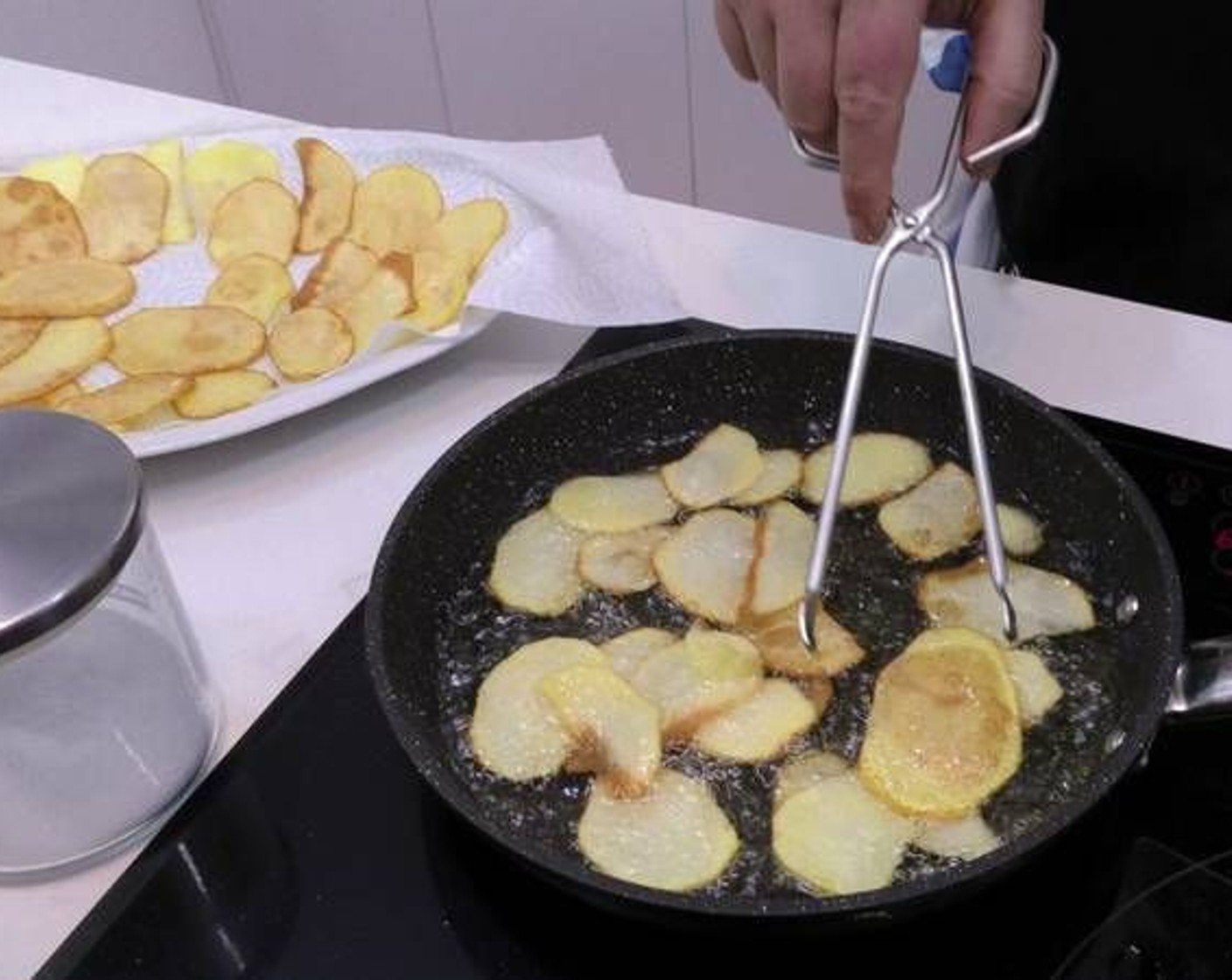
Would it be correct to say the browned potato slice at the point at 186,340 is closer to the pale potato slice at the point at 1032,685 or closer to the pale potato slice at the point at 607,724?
the pale potato slice at the point at 607,724

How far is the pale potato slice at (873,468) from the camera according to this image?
0.75m

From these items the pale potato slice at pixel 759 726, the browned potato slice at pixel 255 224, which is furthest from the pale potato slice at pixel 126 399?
the pale potato slice at pixel 759 726

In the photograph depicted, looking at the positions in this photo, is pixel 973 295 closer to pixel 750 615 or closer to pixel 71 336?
pixel 750 615

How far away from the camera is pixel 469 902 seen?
23.2 inches

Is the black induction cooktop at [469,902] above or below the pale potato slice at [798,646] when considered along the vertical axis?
below

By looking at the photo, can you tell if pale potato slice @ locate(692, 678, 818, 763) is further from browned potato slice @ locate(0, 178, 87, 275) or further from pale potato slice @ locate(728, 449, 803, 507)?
browned potato slice @ locate(0, 178, 87, 275)

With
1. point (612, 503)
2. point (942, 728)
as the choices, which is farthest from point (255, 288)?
point (942, 728)

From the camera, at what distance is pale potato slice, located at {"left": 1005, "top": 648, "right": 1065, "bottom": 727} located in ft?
2.06

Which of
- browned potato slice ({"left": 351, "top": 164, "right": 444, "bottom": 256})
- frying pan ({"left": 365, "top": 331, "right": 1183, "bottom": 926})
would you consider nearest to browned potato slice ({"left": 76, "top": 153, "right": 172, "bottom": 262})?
browned potato slice ({"left": 351, "top": 164, "right": 444, "bottom": 256})

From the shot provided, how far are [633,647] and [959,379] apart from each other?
0.19m

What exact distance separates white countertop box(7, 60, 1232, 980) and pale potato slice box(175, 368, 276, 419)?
0.03 m

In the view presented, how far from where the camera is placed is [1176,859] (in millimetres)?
590

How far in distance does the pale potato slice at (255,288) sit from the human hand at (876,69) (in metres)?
0.34

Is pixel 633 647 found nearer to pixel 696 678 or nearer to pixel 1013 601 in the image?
pixel 696 678
